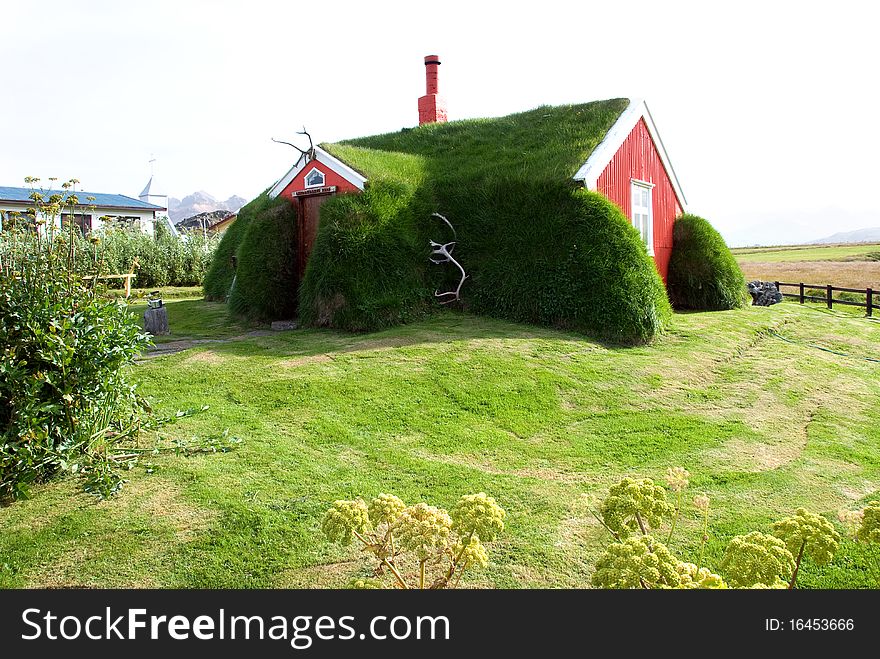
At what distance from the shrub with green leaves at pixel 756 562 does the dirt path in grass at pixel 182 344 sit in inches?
338

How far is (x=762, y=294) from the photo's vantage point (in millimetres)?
18156

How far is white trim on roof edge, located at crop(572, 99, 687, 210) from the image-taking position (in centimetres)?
1256

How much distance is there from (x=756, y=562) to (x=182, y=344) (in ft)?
32.3

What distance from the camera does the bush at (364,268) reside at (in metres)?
11.3

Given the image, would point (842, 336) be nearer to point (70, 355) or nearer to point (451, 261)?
point (451, 261)

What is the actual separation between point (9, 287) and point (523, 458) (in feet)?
15.6

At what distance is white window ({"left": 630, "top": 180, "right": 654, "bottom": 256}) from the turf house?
1.9 inches

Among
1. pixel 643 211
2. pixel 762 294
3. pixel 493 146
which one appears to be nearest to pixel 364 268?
pixel 493 146

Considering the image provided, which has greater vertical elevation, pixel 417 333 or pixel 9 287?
pixel 9 287

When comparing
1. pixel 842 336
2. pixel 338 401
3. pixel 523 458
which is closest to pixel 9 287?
pixel 338 401
